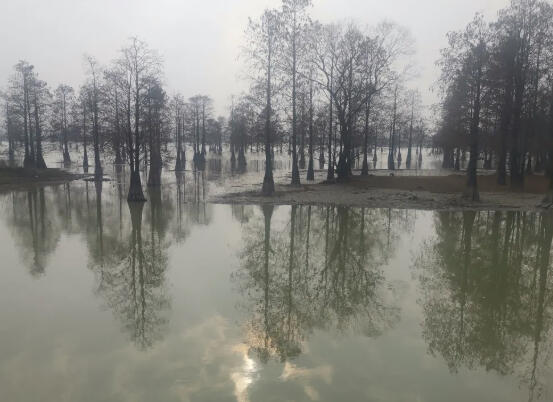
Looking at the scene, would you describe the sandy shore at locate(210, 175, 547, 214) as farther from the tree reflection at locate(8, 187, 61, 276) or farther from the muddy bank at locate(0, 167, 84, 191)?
the muddy bank at locate(0, 167, 84, 191)

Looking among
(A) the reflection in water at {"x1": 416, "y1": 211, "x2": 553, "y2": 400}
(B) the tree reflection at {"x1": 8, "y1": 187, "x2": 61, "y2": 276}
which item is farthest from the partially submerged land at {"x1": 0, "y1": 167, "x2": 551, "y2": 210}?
(B) the tree reflection at {"x1": 8, "y1": 187, "x2": 61, "y2": 276}

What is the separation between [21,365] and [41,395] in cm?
117

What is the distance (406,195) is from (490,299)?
1994 cm

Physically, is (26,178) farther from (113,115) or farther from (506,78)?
(506,78)

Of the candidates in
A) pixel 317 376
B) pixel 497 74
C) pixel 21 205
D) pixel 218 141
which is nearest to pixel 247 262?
pixel 317 376

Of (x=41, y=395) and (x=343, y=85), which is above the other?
(x=343, y=85)

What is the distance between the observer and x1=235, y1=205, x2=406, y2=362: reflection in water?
8.94m

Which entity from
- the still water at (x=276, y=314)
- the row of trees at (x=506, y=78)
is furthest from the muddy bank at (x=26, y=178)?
the row of trees at (x=506, y=78)

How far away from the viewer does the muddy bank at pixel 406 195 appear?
26.4 meters

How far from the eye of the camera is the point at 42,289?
11.3 metres

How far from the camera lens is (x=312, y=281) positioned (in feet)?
39.7

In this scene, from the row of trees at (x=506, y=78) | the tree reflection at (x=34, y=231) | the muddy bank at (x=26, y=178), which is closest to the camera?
the tree reflection at (x=34, y=231)

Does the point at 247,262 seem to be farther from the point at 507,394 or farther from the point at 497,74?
the point at 497,74

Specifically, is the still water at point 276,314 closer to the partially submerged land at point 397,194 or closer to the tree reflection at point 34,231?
the tree reflection at point 34,231
